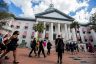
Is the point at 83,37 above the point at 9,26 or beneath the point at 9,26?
beneath

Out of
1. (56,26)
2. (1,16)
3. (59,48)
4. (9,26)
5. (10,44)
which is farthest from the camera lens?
(56,26)

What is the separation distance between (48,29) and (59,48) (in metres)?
49.1

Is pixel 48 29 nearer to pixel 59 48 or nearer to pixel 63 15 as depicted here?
pixel 63 15

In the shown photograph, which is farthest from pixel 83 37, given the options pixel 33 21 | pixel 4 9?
pixel 4 9

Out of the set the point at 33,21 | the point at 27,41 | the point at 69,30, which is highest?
the point at 33,21

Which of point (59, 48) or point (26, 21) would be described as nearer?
point (59, 48)

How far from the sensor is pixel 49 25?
59062 mm

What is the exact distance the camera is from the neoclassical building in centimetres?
5625

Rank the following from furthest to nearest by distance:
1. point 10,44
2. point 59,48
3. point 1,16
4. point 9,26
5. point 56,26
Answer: point 56,26, point 9,26, point 1,16, point 59,48, point 10,44

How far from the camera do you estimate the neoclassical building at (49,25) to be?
185ft

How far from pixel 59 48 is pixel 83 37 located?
176 ft

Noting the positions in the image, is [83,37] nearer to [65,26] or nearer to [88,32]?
[88,32]

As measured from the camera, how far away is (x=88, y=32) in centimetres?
6353

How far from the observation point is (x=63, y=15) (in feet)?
193
